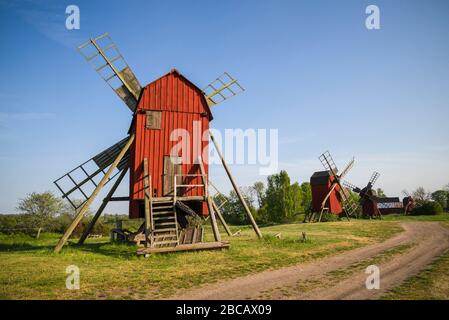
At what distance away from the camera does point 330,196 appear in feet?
126

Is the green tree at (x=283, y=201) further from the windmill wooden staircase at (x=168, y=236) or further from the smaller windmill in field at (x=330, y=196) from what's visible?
the windmill wooden staircase at (x=168, y=236)

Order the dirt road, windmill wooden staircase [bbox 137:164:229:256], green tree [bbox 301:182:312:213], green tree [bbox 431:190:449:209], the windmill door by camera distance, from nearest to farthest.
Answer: the dirt road → windmill wooden staircase [bbox 137:164:229:256] → the windmill door → green tree [bbox 301:182:312:213] → green tree [bbox 431:190:449:209]

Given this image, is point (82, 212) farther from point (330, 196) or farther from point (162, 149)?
point (330, 196)

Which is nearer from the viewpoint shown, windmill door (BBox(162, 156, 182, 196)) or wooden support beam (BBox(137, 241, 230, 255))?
wooden support beam (BBox(137, 241, 230, 255))

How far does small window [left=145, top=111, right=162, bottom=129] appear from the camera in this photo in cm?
1612

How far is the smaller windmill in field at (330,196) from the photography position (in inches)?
1511

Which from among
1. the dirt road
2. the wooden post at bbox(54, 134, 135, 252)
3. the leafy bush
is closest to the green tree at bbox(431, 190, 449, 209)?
the leafy bush

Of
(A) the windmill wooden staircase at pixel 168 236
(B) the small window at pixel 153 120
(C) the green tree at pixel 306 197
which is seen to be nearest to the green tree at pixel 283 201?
(C) the green tree at pixel 306 197

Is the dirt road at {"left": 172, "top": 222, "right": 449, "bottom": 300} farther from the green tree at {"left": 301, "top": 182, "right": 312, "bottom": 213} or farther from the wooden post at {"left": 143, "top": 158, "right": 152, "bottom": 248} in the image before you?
the green tree at {"left": 301, "top": 182, "right": 312, "bottom": 213}

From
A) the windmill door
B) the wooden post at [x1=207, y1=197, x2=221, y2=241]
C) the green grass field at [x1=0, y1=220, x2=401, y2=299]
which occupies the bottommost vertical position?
the green grass field at [x1=0, y1=220, x2=401, y2=299]

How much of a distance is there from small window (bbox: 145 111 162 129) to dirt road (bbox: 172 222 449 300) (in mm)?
10178

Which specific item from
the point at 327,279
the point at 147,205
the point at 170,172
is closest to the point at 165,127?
the point at 170,172
